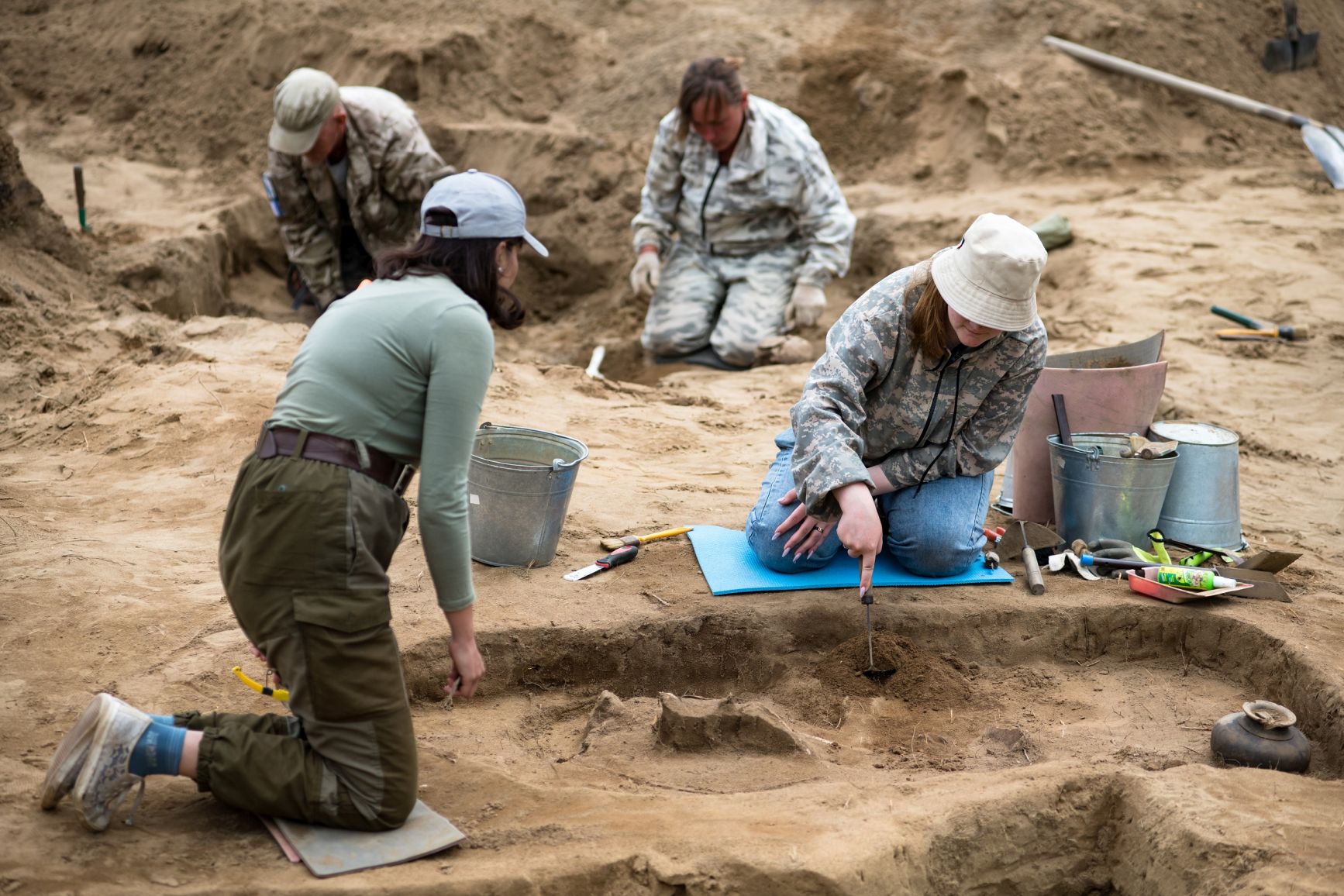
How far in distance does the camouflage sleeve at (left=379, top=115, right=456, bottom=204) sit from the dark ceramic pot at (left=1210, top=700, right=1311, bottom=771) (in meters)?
4.57

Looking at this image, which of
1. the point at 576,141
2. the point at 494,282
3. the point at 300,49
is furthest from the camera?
the point at 300,49

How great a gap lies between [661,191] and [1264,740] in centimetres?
471

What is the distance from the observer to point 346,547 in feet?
8.41

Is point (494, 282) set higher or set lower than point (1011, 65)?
lower

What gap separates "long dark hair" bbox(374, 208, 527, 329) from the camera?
105 inches

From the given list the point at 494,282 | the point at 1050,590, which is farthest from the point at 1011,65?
the point at 494,282

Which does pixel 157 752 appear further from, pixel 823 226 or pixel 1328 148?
pixel 1328 148

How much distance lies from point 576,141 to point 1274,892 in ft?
24.1

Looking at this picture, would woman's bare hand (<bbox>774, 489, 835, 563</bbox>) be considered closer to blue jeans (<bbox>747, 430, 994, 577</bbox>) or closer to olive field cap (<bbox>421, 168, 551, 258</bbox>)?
blue jeans (<bbox>747, 430, 994, 577</bbox>)

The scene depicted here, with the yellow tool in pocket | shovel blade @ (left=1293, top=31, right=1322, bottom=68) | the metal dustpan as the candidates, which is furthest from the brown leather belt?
shovel blade @ (left=1293, top=31, right=1322, bottom=68)

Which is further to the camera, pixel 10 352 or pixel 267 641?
pixel 10 352

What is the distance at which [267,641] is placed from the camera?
2615 mm

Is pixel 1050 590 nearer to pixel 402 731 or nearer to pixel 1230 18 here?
pixel 402 731

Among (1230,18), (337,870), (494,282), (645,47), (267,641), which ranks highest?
(1230,18)
